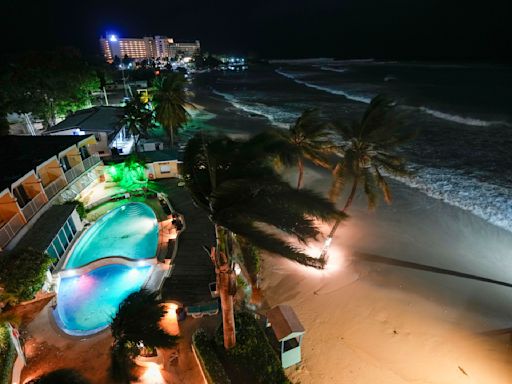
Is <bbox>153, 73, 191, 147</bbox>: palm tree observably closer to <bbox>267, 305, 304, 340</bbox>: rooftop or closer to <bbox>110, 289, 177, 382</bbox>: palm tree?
<bbox>110, 289, 177, 382</bbox>: palm tree

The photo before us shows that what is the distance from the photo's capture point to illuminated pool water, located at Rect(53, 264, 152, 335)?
547 inches

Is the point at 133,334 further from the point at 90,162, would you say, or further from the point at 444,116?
the point at 444,116

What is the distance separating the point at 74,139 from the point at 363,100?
63.3m

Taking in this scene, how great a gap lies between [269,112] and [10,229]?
2038 inches

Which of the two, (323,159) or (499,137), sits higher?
(323,159)

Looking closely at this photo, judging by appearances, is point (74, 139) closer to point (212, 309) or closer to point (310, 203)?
point (212, 309)

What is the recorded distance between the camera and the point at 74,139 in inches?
902

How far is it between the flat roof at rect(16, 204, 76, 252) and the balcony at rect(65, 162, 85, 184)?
120 inches

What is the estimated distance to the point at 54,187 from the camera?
1972 cm

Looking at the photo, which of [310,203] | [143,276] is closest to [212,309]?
[143,276]

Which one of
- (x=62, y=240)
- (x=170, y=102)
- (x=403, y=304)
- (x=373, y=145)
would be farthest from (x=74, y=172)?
(x=403, y=304)

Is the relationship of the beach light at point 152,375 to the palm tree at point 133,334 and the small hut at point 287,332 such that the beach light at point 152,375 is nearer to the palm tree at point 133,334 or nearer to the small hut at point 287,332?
the palm tree at point 133,334

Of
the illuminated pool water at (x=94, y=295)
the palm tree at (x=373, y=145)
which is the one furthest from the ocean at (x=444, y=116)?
the illuminated pool water at (x=94, y=295)

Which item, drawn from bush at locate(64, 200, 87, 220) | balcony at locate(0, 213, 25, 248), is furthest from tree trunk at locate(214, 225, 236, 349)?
bush at locate(64, 200, 87, 220)
